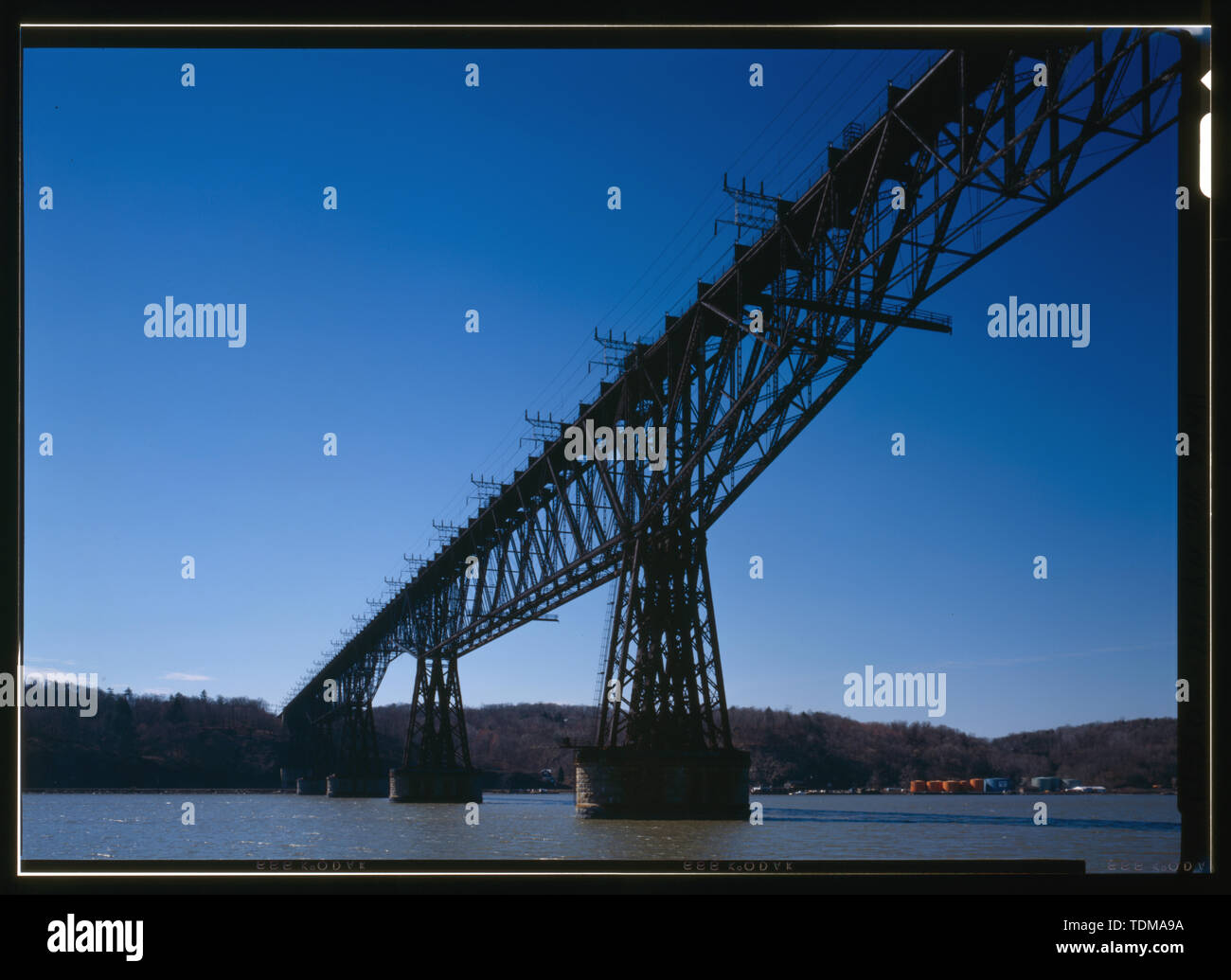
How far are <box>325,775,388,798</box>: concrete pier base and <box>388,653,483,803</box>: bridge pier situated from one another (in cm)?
1557

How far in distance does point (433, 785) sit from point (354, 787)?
22.2m

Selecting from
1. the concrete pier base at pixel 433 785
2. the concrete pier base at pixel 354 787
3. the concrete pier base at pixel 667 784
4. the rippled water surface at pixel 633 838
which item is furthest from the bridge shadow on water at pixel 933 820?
the concrete pier base at pixel 354 787

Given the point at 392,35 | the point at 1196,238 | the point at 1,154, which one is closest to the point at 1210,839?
the point at 1196,238

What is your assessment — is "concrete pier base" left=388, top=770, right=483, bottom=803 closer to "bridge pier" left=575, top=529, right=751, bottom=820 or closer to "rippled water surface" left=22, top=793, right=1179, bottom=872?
"rippled water surface" left=22, top=793, right=1179, bottom=872

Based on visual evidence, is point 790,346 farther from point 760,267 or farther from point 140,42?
point 140,42

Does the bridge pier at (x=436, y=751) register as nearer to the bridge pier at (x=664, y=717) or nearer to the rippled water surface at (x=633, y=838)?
the rippled water surface at (x=633, y=838)

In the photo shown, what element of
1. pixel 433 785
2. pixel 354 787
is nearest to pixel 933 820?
pixel 433 785

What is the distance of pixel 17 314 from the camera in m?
9.36

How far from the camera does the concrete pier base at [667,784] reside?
28.1 m

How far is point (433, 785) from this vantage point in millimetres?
63406

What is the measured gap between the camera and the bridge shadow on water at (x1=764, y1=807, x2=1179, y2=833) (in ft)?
103

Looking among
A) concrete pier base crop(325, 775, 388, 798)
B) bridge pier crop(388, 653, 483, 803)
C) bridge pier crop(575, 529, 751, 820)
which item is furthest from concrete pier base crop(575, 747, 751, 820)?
concrete pier base crop(325, 775, 388, 798)
